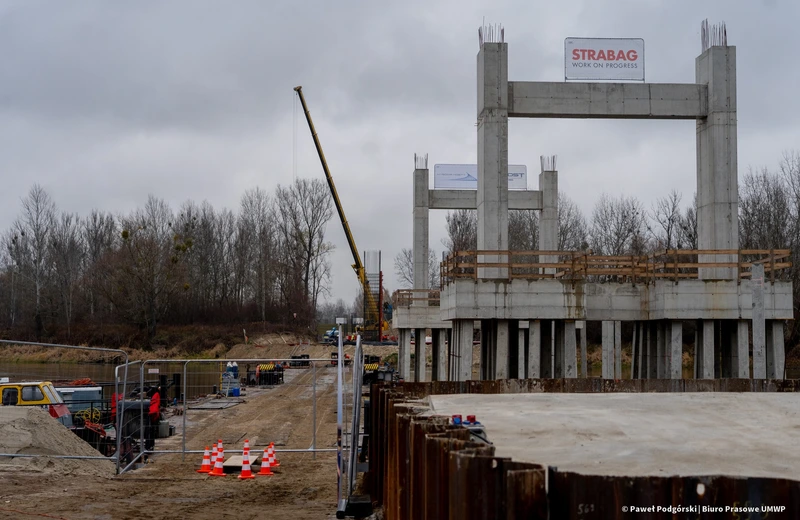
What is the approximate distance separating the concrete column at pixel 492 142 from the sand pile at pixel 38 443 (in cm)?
1261

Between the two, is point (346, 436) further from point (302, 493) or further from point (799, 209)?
point (799, 209)

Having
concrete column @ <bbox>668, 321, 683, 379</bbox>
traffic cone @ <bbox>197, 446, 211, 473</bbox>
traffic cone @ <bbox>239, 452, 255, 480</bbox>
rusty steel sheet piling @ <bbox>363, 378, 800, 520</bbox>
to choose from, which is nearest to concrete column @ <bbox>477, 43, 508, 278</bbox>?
concrete column @ <bbox>668, 321, 683, 379</bbox>

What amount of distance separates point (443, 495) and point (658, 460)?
122 inches

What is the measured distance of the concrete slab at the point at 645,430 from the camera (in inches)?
321

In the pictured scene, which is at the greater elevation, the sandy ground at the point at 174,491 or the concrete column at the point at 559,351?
the concrete column at the point at 559,351

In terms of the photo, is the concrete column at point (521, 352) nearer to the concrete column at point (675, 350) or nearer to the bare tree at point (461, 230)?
the concrete column at point (675, 350)

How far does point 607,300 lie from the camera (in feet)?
78.6

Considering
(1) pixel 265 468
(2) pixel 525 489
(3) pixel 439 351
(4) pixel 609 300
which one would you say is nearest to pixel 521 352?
(4) pixel 609 300

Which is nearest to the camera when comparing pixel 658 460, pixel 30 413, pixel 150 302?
pixel 658 460

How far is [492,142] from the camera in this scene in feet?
80.2

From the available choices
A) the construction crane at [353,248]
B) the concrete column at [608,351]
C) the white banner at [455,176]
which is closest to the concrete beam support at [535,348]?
the concrete column at [608,351]

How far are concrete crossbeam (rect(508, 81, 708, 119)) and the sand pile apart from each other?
1489 centimetres

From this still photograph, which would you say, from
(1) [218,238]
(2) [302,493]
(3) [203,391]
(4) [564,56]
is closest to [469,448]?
A: (2) [302,493]

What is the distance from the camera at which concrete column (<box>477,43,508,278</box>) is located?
79.6 feet
